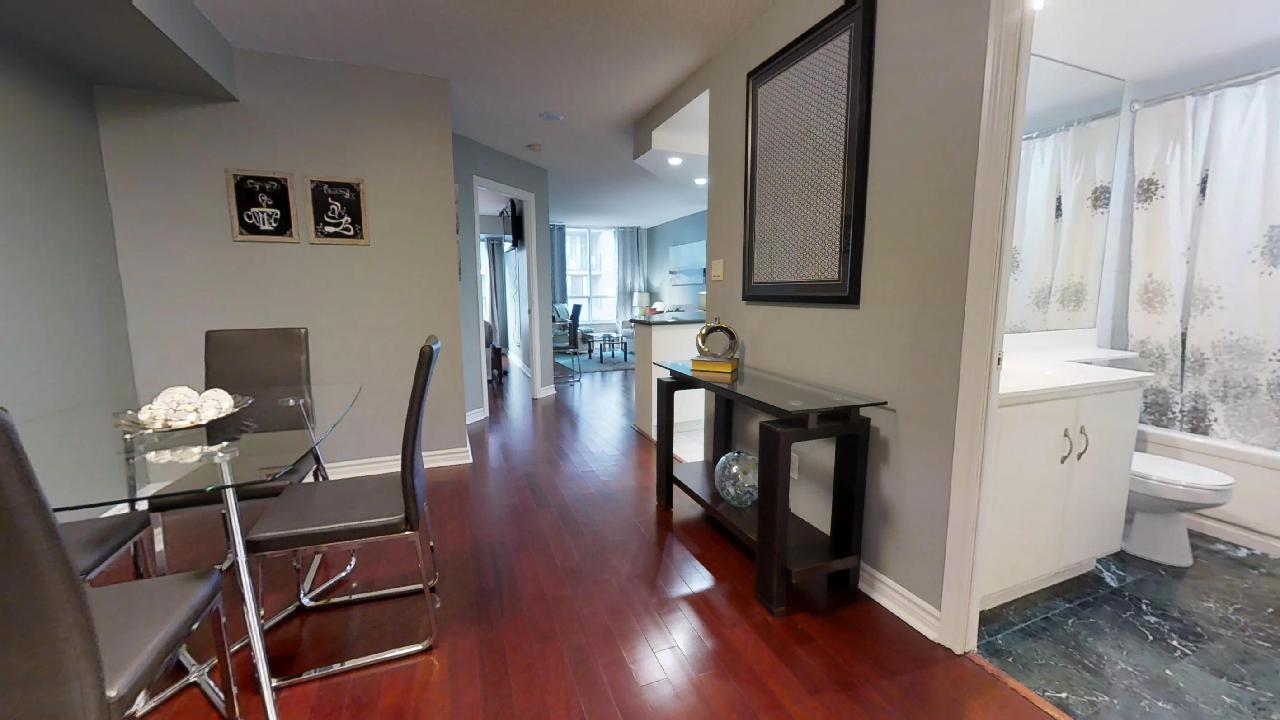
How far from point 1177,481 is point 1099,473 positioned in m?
0.43

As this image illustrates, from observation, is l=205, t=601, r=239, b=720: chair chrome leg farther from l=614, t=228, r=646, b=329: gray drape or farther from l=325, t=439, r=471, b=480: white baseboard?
l=614, t=228, r=646, b=329: gray drape

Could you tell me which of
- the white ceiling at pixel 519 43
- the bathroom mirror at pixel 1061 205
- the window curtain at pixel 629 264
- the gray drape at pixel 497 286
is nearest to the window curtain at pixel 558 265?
the gray drape at pixel 497 286

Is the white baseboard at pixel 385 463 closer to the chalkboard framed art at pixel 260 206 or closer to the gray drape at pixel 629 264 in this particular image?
the chalkboard framed art at pixel 260 206

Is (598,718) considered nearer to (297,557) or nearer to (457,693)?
(457,693)

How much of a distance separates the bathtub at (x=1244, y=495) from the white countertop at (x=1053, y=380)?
0.89 meters

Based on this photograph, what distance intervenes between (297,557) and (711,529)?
1661mm

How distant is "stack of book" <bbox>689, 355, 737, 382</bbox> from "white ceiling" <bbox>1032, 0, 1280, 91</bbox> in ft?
6.04

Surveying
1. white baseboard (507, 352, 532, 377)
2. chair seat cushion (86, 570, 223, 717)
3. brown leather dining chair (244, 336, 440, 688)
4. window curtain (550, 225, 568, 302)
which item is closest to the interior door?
white baseboard (507, 352, 532, 377)

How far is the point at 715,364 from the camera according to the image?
2.34 meters

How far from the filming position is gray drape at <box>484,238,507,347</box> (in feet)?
26.3

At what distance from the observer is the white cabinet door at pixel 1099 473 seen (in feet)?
6.01

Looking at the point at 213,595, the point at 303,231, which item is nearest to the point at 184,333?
the point at 303,231

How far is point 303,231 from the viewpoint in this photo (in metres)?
2.79

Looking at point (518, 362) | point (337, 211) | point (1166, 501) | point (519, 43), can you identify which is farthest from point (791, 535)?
point (518, 362)
